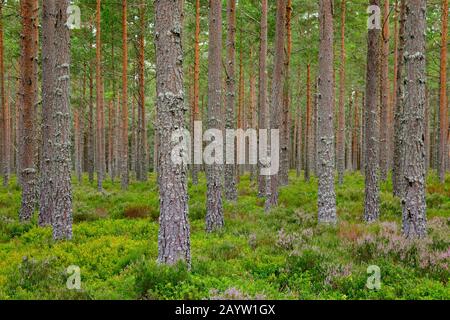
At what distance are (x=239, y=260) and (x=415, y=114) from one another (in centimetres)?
494

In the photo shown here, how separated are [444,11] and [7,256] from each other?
2070cm

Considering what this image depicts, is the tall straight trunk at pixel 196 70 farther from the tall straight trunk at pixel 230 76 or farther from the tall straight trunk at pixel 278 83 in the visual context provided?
the tall straight trunk at pixel 278 83

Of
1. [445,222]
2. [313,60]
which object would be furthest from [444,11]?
[445,222]

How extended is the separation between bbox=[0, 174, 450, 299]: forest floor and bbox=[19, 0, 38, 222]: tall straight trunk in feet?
2.88

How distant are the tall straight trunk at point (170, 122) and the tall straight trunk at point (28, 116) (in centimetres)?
687

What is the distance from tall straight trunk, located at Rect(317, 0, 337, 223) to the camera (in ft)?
34.9

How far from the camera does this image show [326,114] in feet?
34.9

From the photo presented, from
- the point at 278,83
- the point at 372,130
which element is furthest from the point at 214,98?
the point at 372,130

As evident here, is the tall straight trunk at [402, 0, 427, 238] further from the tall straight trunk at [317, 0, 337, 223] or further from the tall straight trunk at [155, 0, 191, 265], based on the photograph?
the tall straight trunk at [155, 0, 191, 265]

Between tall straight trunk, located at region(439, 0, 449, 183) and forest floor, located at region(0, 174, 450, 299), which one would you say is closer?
forest floor, located at region(0, 174, 450, 299)

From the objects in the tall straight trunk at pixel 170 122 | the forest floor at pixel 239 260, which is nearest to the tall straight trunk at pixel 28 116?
the forest floor at pixel 239 260

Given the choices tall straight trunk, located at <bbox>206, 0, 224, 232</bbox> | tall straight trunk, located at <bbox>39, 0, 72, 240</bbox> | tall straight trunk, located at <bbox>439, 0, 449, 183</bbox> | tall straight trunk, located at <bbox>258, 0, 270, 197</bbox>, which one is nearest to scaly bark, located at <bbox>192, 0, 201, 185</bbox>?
tall straight trunk, located at <bbox>258, 0, 270, 197</bbox>

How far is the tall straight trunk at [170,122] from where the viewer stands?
6289 millimetres
